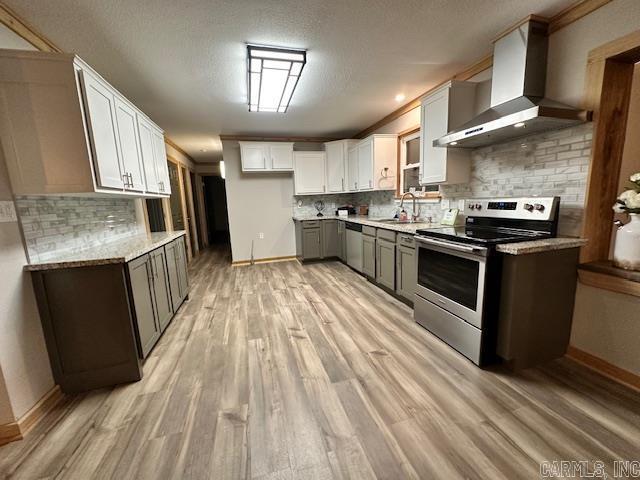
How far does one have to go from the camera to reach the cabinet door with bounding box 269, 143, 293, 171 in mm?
4910

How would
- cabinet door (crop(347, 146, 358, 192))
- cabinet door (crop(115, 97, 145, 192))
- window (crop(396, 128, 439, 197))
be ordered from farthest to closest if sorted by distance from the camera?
cabinet door (crop(347, 146, 358, 192)) → window (crop(396, 128, 439, 197)) → cabinet door (crop(115, 97, 145, 192))

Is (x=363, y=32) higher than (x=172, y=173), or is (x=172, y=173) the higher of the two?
(x=363, y=32)

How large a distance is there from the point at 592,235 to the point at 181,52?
3.45 metres

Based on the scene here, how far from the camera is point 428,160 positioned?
2.87m

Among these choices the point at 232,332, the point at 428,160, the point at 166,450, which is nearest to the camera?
the point at 166,450

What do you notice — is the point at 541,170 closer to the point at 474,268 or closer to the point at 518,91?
the point at 518,91

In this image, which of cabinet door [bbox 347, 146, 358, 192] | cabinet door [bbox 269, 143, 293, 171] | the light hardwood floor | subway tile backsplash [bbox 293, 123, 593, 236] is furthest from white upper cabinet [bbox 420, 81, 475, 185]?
cabinet door [bbox 269, 143, 293, 171]

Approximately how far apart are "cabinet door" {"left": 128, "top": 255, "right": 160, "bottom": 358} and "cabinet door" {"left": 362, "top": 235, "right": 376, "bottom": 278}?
101 inches

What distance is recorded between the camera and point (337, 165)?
502 cm

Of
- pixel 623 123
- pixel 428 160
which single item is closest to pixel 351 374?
pixel 428 160

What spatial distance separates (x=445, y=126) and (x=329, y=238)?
2.85 meters

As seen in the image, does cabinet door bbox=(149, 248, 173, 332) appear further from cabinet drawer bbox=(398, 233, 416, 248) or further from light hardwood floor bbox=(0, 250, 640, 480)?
cabinet drawer bbox=(398, 233, 416, 248)

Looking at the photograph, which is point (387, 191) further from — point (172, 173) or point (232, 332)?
point (172, 173)

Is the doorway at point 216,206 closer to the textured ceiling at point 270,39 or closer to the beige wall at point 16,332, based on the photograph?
the textured ceiling at point 270,39
